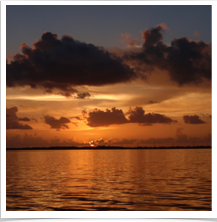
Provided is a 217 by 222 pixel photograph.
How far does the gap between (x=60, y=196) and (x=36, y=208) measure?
17.2ft

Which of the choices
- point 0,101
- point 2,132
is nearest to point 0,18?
point 0,101

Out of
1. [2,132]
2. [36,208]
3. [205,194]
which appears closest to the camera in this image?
[2,132]

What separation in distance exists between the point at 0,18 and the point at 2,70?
269 centimetres

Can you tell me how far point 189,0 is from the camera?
14617mm

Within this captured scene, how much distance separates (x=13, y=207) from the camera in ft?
74.1

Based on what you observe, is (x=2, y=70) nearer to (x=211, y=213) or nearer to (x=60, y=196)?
(x=211, y=213)

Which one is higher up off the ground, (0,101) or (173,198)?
(0,101)

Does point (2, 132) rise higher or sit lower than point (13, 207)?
higher

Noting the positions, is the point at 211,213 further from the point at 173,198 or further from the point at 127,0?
the point at 173,198
